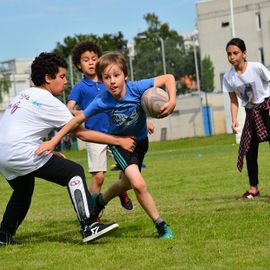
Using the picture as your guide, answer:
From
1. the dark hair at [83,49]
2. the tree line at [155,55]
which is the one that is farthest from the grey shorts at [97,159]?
the tree line at [155,55]

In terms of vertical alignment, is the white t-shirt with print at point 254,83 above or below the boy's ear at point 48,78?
below

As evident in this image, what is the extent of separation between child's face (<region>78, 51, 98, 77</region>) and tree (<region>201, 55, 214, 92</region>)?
2355 inches

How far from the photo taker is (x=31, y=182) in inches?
307

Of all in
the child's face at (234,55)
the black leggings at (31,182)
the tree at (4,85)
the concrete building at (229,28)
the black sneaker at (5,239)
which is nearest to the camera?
the black leggings at (31,182)

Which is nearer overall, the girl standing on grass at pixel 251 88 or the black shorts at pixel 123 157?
the black shorts at pixel 123 157

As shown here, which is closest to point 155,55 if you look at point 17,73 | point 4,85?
point 4,85

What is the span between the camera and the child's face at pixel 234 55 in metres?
10.3

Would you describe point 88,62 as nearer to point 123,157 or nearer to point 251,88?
point 123,157

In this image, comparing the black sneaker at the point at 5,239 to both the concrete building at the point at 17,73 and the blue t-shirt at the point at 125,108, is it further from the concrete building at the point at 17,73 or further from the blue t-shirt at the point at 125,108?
the concrete building at the point at 17,73

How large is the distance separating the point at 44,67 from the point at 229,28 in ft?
209

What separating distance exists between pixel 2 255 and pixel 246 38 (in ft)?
203

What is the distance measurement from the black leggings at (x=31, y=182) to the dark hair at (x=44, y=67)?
0.78 m

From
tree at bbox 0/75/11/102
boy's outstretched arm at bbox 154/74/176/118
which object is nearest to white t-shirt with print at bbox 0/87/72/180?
boy's outstretched arm at bbox 154/74/176/118

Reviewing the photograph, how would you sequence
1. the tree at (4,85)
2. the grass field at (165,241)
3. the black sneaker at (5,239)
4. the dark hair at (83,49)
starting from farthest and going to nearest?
the tree at (4,85) < the dark hair at (83,49) < the black sneaker at (5,239) < the grass field at (165,241)
